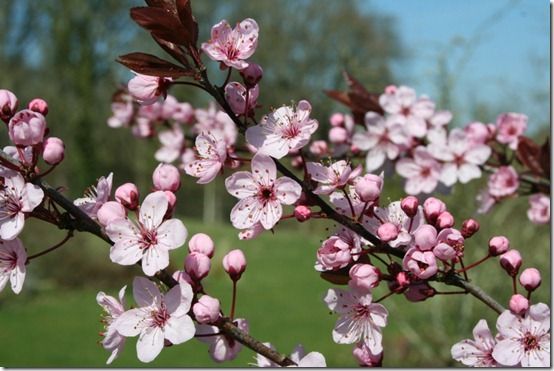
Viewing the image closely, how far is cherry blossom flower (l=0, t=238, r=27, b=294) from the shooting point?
0.94 metres

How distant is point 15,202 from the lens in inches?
35.1

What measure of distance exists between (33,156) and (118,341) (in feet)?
0.92

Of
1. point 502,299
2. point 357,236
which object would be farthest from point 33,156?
point 502,299

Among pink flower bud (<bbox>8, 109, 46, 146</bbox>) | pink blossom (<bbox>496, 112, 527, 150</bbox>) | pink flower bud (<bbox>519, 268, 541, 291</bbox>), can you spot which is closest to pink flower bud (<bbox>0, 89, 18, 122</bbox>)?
pink flower bud (<bbox>8, 109, 46, 146</bbox>)

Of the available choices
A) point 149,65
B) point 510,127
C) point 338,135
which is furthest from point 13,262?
point 510,127

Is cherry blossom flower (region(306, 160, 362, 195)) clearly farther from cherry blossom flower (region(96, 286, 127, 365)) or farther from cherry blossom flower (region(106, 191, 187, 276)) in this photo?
cherry blossom flower (region(96, 286, 127, 365))

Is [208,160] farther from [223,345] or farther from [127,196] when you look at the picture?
[223,345]

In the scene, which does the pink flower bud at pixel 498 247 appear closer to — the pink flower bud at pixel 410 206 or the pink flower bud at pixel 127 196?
the pink flower bud at pixel 410 206

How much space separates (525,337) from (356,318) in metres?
0.23

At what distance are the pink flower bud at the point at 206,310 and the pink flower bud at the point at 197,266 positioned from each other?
0.06 metres

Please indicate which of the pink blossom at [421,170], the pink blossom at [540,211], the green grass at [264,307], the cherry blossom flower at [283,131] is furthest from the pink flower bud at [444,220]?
the pink blossom at [540,211]

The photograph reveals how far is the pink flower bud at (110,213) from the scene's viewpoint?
2.98 ft

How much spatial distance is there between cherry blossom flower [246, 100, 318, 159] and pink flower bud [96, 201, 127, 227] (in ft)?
0.64

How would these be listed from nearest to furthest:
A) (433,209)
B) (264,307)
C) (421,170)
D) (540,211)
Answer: (433,209) → (421,170) → (540,211) → (264,307)
